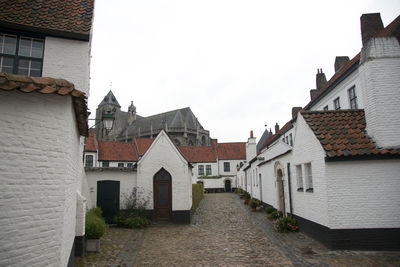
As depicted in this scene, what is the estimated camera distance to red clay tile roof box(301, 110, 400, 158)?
883cm

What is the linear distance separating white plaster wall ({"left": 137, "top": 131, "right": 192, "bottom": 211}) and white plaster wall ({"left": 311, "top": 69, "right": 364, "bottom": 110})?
33.6 ft

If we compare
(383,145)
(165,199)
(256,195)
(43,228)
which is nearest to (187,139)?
(256,195)

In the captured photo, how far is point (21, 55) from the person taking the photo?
8.54 meters

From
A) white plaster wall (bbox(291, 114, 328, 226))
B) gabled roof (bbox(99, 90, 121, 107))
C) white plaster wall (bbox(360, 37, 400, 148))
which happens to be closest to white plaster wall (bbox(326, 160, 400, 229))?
white plaster wall (bbox(291, 114, 328, 226))

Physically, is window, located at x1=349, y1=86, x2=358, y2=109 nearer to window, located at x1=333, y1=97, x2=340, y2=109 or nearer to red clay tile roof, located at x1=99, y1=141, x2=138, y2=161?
window, located at x1=333, y1=97, x2=340, y2=109

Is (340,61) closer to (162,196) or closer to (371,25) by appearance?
(371,25)

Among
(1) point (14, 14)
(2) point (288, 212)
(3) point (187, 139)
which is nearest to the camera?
(1) point (14, 14)

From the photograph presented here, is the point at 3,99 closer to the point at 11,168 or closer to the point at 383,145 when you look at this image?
the point at 11,168

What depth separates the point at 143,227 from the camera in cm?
1407

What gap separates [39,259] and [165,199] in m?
11.0

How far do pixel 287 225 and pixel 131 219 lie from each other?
768 centimetres

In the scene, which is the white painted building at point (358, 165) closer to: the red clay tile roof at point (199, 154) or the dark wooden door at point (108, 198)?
the dark wooden door at point (108, 198)

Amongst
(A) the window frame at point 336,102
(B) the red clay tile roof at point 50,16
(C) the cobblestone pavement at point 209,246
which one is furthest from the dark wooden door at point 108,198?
(A) the window frame at point 336,102

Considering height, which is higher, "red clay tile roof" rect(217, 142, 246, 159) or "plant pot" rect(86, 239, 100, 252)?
"red clay tile roof" rect(217, 142, 246, 159)
